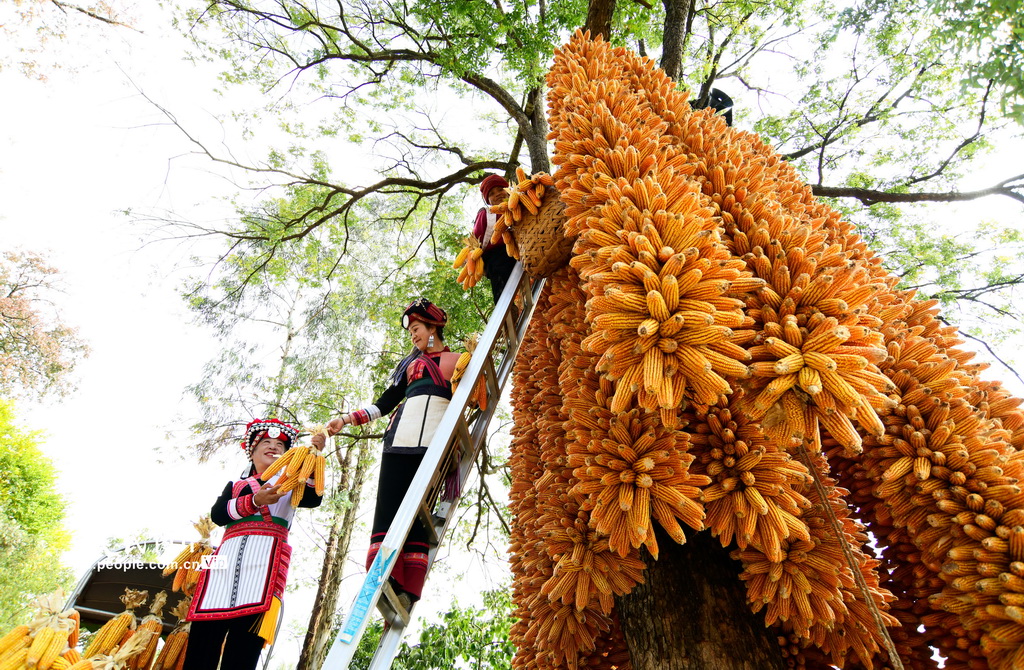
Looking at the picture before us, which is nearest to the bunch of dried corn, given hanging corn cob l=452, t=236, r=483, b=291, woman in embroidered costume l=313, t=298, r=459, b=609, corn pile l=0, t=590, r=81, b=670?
woman in embroidered costume l=313, t=298, r=459, b=609

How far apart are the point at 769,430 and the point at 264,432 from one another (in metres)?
2.77

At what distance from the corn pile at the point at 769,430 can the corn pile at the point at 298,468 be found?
1115 mm

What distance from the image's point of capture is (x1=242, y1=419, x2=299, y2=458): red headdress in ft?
9.51

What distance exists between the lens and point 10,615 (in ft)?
32.1

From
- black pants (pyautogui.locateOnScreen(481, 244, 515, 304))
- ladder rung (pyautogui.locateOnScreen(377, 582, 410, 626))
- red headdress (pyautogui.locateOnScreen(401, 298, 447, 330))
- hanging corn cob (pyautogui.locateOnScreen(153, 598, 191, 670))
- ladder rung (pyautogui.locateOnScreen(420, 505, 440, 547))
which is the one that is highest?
black pants (pyautogui.locateOnScreen(481, 244, 515, 304))

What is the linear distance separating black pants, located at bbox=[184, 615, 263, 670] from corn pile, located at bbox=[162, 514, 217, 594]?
0.25 meters

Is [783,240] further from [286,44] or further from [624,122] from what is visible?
[286,44]

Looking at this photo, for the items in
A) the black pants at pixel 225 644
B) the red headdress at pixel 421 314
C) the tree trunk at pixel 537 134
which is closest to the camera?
the black pants at pixel 225 644

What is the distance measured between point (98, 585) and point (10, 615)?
926 cm

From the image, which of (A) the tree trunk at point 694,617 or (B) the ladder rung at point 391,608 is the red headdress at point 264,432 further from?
(A) the tree trunk at point 694,617

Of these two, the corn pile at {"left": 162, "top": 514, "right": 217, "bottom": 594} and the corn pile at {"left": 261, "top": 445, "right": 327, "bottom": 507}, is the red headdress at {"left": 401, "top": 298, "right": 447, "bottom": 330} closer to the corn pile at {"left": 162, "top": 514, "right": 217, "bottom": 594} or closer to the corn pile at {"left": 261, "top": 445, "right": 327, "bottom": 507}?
the corn pile at {"left": 261, "top": 445, "right": 327, "bottom": 507}

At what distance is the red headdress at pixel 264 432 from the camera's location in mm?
2898

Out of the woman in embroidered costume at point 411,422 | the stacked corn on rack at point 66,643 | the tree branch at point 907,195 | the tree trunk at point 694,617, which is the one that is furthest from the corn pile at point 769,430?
the tree branch at point 907,195

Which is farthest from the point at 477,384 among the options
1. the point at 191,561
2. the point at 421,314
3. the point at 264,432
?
the point at 191,561
